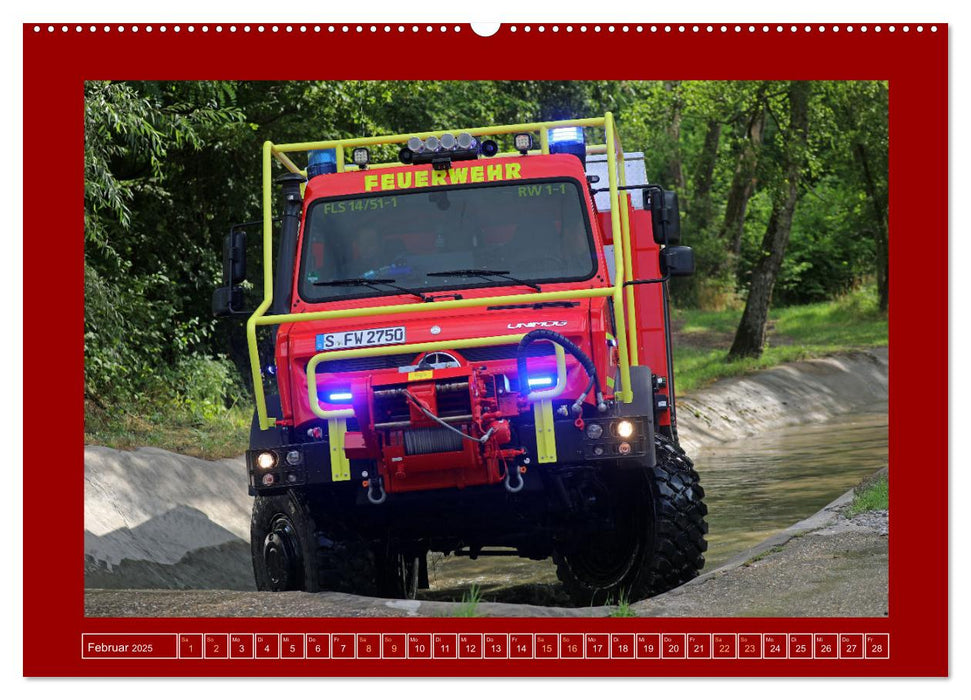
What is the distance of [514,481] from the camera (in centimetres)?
806

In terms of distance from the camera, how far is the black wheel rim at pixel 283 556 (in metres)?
9.05

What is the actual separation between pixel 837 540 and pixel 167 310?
11.1 metres

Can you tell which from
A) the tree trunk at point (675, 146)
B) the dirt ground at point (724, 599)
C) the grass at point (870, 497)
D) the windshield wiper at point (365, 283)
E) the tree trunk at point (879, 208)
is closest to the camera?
the dirt ground at point (724, 599)

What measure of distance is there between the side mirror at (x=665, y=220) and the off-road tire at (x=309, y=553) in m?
2.65

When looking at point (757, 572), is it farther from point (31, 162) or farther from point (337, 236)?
point (31, 162)

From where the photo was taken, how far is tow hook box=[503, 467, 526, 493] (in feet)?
26.3

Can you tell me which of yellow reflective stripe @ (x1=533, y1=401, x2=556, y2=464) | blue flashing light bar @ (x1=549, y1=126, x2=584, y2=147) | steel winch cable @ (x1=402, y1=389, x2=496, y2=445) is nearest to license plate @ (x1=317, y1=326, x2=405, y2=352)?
steel winch cable @ (x1=402, y1=389, x2=496, y2=445)

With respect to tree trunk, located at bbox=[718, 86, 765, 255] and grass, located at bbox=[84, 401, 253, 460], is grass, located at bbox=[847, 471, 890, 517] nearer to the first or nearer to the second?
grass, located at bbox=[84, 401, 253, 460]

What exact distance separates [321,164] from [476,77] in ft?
11.7

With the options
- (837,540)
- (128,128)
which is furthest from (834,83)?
(837,540)

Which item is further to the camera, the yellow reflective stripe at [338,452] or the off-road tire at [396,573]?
the off-road tire at [396,573]

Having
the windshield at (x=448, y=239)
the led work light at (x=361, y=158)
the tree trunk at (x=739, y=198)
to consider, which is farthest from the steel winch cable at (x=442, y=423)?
the tree trunk at (x=739, y=198)

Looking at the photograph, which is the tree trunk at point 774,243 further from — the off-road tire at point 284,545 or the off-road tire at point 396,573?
the off-road tire at point 284,545

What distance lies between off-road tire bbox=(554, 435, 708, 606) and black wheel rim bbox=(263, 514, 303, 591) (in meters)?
1.68
